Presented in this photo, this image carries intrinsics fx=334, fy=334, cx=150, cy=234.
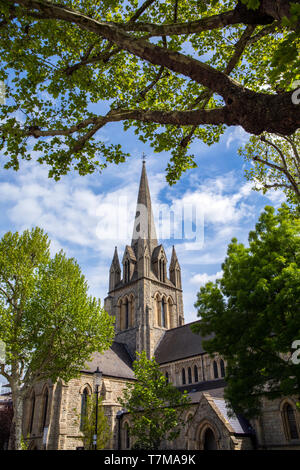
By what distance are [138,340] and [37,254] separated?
20.2m

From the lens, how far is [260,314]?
1296cm

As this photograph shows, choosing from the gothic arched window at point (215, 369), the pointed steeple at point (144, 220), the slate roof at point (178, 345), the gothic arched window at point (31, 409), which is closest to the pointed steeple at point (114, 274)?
the pointed steeple at point (144, 220)

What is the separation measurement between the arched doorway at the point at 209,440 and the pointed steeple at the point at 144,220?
1108 inches

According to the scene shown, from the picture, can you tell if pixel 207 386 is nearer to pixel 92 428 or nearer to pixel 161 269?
pixel 92 428

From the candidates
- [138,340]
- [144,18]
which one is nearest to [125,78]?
[144,18]

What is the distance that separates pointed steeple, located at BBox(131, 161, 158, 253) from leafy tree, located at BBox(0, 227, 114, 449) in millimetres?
26886

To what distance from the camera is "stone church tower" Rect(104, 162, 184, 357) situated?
1563 inches

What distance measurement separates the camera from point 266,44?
36.6 feet

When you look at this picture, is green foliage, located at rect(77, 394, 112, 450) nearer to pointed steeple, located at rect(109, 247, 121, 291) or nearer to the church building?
A: the church building

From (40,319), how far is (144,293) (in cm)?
2207

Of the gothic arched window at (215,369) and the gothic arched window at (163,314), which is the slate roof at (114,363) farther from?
the gothic arched window at (215,369)

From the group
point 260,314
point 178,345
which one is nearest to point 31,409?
point 178,345

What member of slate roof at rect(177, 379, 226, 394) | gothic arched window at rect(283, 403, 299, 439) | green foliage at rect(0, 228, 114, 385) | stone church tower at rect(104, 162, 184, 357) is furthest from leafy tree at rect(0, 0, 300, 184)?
stone church tower at rect(104, 162, 184, 357)

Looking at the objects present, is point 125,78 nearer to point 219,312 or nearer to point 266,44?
point 266,44
